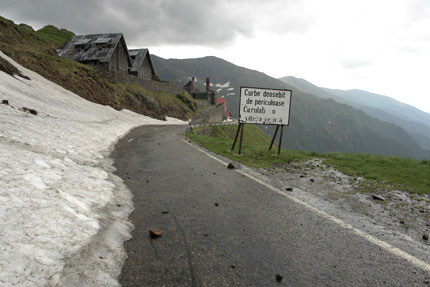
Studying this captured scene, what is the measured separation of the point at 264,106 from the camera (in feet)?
41.4

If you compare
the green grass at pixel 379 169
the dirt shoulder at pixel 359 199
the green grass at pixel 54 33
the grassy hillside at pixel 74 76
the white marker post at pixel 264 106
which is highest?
the green grass at pixel 54 33

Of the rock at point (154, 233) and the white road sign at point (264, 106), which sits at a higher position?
the white road sign at point (264, 106)

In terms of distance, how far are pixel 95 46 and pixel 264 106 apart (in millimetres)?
48817

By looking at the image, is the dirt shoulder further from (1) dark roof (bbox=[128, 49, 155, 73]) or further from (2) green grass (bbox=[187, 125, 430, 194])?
(1) dark roof (bbox=[128, 49, 155, 73])

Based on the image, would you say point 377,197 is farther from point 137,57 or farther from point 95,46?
point 137,57

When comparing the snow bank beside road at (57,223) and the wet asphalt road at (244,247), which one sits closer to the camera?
the snow bank beside road at (57,223)

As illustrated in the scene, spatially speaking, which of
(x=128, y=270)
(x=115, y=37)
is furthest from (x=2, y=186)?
(x=115, y=37)

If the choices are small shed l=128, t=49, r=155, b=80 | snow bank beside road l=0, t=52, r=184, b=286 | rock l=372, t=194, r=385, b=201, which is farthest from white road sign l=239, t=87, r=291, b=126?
small shed l=128, t=49, r=155, b=80

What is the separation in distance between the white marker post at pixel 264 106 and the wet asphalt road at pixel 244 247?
7119 millimetres

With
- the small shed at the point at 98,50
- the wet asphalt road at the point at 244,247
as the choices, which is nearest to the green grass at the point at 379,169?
the wet asphalt road at the point at 244,247

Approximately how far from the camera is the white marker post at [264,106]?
1248cm

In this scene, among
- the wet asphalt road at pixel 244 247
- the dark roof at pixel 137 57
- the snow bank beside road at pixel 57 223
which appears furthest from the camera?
the dark roof at pixel 137 57

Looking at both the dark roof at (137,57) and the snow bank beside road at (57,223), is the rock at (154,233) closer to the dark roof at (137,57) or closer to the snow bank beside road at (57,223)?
the snow bank beside road at (57,223)

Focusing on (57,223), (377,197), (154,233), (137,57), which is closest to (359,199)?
(377,197)
